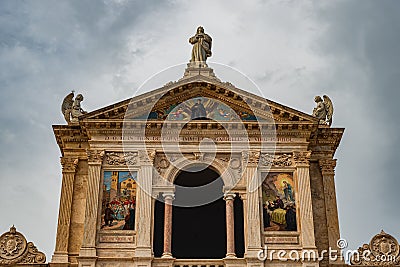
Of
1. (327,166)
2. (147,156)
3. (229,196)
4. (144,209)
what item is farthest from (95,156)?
(327,166)

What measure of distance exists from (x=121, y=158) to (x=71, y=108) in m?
3.86

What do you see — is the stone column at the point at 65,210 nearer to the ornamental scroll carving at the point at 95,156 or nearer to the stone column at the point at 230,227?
the ornamental scroll carving at the point at 95,156

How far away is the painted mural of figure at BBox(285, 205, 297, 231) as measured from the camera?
2494 cm

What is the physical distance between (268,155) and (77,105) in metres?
8.39

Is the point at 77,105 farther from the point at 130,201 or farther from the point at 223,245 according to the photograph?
the point at 223,245

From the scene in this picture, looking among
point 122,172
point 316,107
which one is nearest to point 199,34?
point 316,107

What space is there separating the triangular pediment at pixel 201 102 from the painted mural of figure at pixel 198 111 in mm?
105

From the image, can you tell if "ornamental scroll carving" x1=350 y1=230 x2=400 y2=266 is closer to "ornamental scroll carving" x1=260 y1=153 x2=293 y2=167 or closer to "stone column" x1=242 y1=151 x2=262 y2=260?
"stone column" x1=242 y1=151 x2=262 y2=260

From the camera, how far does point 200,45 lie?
32.1 meters

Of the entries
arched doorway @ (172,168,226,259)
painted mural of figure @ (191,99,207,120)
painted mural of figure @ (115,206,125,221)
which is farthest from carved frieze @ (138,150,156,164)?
arched doorway @ (172,168,226,259)

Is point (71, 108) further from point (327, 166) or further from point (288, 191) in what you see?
point (327, 166)

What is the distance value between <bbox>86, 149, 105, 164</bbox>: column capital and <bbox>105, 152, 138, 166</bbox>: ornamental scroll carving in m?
0.26

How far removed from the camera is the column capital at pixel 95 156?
2573cm

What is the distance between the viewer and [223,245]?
102 feet
